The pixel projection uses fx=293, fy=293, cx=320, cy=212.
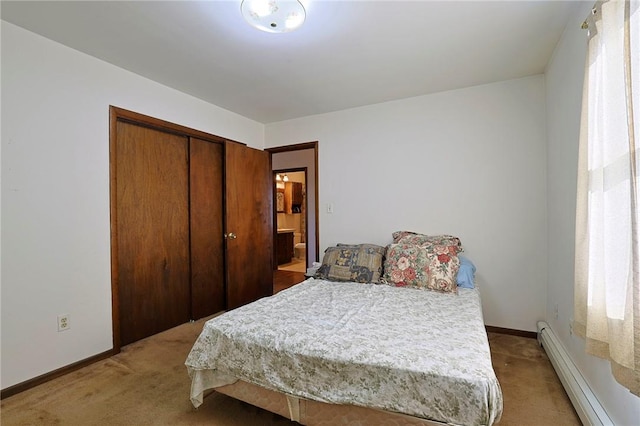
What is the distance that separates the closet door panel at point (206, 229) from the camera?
320cm

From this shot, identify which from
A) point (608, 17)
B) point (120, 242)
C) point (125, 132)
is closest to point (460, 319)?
point (608, 17)

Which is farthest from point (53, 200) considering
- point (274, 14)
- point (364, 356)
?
point (364, 356)

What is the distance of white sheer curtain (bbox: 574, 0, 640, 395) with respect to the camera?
1012 millimetres

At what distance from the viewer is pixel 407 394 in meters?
1.20

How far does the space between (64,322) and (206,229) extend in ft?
4.79

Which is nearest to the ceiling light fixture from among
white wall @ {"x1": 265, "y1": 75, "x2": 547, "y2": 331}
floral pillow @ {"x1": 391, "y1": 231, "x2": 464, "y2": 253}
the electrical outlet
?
white wall @ {"x1": 265, "y1": 75, "x2": 547, "y2": 331}

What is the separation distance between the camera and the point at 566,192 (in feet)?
6.67

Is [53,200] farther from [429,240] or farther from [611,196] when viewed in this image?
[611,196]

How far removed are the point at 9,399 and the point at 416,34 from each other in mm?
3530

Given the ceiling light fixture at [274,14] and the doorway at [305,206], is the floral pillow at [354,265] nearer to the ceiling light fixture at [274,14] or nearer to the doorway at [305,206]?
the doorway at [305,206]

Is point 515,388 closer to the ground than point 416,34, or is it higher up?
closer to the ground

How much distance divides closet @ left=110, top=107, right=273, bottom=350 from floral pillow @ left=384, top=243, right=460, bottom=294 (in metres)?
1.88

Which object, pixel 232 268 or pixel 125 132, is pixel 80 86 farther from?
pixel 232 268

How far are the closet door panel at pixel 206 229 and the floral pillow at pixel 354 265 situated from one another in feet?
4.49
